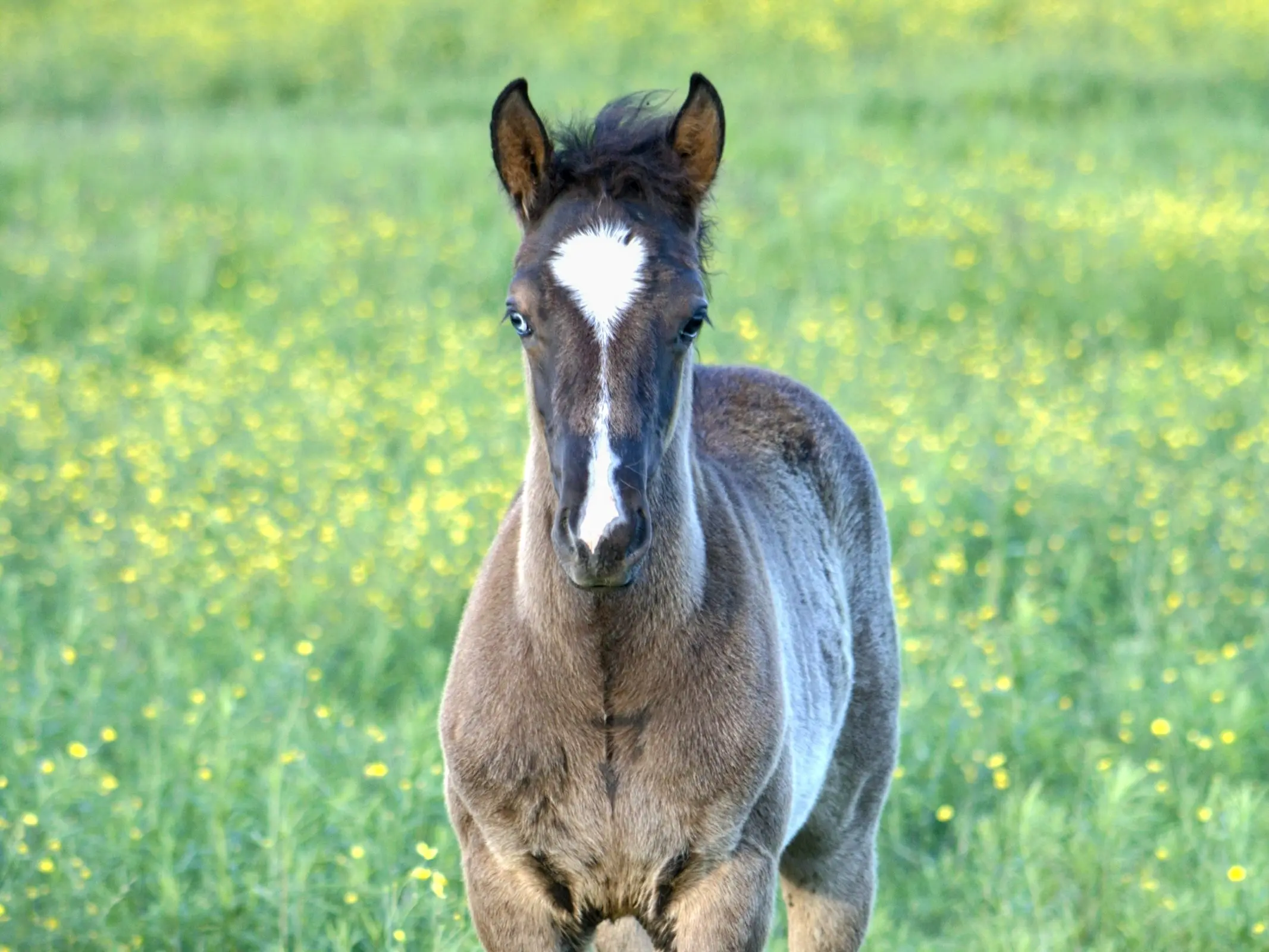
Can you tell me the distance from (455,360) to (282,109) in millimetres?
8447

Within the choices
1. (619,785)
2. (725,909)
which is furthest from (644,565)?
(725,909)

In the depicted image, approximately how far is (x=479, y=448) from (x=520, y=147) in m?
5.18

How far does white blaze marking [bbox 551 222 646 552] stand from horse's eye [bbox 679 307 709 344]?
0.41 feet

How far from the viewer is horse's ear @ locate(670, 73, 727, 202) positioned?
10.2ft

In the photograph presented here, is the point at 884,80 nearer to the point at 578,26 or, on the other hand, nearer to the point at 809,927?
the point at 578,26

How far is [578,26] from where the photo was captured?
63.0ft

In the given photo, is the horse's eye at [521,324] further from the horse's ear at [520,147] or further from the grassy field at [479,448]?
the grassy field at [479,448]

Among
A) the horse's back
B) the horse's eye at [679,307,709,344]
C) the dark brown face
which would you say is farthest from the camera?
the horse's back

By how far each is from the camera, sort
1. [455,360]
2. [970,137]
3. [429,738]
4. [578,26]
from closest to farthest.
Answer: [429,738]
[455,360]
[970,137]
[578,26]

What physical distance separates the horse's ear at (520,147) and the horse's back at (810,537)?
0.81 metres

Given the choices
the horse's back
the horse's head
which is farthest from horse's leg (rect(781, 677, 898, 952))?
the horse's head

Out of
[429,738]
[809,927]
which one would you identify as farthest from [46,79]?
[809,927]

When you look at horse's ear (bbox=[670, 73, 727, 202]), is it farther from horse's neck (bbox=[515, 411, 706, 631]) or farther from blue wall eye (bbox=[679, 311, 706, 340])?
horse's neck (bbox=[515, 411, 706, 631])

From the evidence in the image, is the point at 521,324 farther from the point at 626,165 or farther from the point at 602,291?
the point at 626,165
